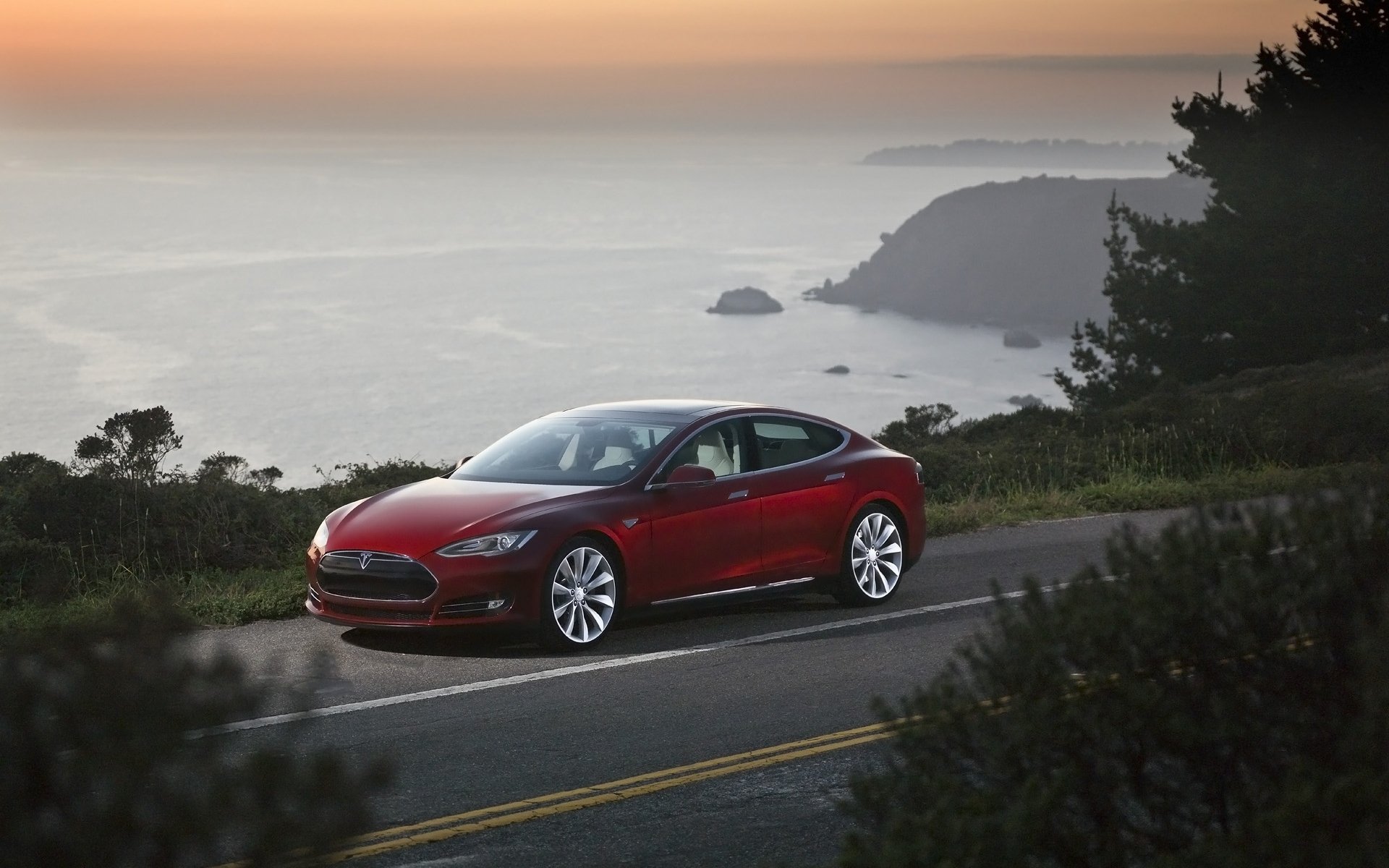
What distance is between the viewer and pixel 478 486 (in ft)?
37.5

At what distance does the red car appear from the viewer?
34.4 feet

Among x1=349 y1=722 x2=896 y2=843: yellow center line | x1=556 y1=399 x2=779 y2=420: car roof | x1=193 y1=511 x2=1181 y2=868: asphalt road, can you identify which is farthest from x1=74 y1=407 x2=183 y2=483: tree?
x1=349 y1=722 x2=896 y2=843: yellow center line

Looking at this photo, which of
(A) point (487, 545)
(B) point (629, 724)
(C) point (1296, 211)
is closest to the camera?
(B) point (629, 724)

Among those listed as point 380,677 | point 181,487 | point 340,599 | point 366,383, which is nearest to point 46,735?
point 380,677

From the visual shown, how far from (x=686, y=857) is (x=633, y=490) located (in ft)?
16.5

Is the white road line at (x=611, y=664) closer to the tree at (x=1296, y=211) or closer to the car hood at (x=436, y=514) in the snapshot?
the car hood at (x=436, y=514)

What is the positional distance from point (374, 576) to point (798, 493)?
10.7 ft

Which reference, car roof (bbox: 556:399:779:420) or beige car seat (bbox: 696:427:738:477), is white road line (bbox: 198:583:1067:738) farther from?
car roof (bbox: 556:399:779:420)

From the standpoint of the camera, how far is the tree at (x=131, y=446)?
17.1 meters

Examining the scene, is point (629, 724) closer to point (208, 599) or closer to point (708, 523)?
point (708, 523)

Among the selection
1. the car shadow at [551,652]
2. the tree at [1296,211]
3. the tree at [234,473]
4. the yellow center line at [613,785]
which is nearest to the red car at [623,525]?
the car shadow at [551,652]

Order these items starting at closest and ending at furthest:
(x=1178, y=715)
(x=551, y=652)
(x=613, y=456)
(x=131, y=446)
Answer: (x=1178, y=715), (x=551, y=652), (x=613, y=456), (x=131, y=446)

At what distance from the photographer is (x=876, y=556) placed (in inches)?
498

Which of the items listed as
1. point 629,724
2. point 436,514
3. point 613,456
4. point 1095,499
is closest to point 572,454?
Answer: point 613,456
